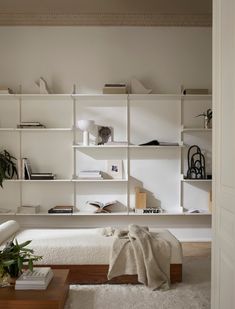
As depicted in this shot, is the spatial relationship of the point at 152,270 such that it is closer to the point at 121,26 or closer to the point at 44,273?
the point at 44,273

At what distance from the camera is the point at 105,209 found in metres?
5.00

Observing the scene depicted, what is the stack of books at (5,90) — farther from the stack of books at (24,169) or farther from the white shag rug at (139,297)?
the white shag rug at (139,297)

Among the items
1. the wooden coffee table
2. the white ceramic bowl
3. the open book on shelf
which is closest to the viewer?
the wooden coffee table

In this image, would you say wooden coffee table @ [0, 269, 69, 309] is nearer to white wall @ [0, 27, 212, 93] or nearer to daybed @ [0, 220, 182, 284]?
daybed @ [0, 220, 182, 284]

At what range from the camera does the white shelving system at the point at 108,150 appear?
16.7 ft

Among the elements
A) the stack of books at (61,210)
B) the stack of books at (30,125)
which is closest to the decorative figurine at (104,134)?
the stack of books at (30,125)

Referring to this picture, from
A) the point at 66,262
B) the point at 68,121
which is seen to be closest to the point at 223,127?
the point at 66,262

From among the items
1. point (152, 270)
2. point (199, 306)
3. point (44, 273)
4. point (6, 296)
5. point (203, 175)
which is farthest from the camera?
point (203, 175)

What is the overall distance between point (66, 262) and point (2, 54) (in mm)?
3276

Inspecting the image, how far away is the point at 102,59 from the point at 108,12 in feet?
2.10

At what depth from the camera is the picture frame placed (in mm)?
5094

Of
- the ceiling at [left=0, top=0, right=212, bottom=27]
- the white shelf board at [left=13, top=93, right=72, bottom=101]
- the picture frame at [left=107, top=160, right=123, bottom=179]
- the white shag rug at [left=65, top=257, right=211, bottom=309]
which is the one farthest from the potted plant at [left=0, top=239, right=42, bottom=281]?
the ceiling at [left=0, top=0, right=212, bottom=27]

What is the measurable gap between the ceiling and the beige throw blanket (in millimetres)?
3115

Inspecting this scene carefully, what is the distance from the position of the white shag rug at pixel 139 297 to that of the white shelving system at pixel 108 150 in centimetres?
192
